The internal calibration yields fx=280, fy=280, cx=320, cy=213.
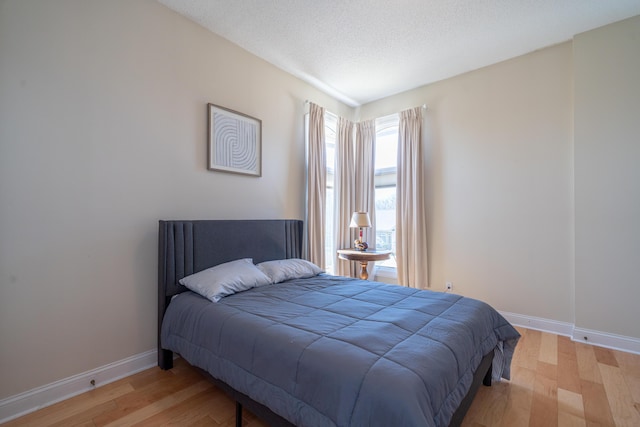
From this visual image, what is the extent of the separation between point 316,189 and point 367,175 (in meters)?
1.01

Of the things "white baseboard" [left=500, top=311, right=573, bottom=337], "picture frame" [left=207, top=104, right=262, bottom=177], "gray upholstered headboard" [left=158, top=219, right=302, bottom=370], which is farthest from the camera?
"white baseboard" [left=500, top=311, right=573, bottom=337]

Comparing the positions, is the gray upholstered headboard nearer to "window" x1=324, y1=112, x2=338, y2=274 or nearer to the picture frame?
the picture frame

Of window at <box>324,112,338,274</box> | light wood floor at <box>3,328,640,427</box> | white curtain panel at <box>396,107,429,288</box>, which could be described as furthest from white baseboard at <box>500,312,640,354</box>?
window at <box>324,112,338,274</box>

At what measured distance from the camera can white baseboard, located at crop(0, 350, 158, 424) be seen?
1.66 metres

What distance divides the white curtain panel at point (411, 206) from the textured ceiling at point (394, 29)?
0.72 meters

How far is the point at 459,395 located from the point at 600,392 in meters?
1.48

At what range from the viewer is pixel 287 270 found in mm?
2641

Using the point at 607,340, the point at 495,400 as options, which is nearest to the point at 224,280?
the point at 495,400

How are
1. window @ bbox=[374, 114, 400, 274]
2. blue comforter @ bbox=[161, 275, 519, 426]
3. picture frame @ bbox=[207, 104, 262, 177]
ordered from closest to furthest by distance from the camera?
1. blue comforter @ bbox=[161, 275, 519, 426]
2. picture frame @ bbox=[207, 104, 262, 177]
3. window @ bbox=[374, 114, 400, 274]

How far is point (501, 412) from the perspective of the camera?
1.71 meters

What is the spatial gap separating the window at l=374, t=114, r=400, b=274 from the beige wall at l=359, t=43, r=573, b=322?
1.69 ft

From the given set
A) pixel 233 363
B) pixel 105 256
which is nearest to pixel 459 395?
pixel 233 363

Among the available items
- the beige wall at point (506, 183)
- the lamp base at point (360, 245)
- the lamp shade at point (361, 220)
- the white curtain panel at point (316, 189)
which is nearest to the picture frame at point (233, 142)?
the white curtain panel at point (316, 189)

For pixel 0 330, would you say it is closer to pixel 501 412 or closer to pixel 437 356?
pixel 437 356
